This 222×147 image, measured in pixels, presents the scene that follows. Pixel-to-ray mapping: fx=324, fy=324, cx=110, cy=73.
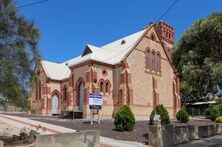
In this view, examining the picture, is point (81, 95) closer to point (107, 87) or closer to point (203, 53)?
point (107, 87)

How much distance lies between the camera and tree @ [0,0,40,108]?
45.6 feet

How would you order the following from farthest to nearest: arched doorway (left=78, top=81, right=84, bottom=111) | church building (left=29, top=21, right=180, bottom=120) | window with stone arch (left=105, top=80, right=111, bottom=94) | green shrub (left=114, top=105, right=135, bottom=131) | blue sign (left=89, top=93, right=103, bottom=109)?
arched doorway (left=78, top=81, right=84, bottom=111) → window with stone arch (left=105, top=80, right=111, bottom=94) → church building (left=29, top=21, right=180, bottom=120) → blue sign (left=89, top=93, right=103, bottom=109) → green shrub (left=114, top=105, right=135, bottom=131)

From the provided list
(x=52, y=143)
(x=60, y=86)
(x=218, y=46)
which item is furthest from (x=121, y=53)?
(x=52, y=143)

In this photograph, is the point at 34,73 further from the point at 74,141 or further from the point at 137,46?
the point at 137,46

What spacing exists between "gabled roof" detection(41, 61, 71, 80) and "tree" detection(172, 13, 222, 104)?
105 ft

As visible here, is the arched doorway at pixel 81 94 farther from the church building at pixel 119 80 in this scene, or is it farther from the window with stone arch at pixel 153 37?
the window with stone arch at pixel 153 37

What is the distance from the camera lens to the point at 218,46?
61.5 ft

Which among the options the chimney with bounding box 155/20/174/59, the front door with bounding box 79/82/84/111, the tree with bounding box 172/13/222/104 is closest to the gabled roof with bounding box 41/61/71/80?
the front door with bounding box 79/82/84/111

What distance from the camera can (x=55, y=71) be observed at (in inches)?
2080

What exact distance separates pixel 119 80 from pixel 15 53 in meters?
27.3

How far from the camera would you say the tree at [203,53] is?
18.2 meters

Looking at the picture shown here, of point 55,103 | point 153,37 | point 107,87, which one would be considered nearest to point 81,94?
point 107,87

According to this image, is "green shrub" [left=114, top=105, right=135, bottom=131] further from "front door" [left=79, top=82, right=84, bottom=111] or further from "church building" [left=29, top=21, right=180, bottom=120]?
"front door" [left=79, top=82, right=84, bottom=111]

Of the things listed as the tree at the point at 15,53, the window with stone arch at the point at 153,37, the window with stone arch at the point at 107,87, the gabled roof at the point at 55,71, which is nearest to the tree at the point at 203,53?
the tree at the point at 15,53
